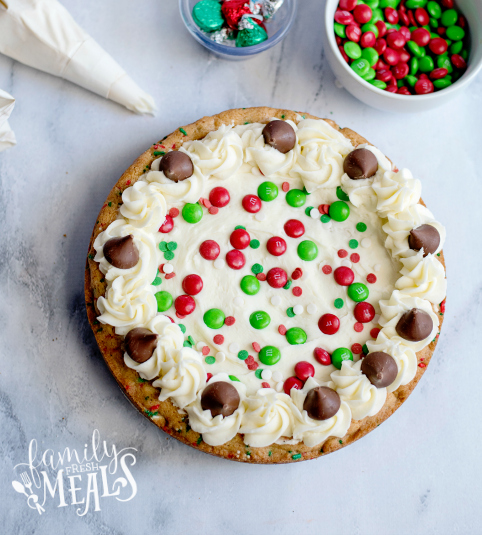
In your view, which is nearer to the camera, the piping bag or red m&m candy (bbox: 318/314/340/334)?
red m&m candy (bbox: 318/314/340/334)

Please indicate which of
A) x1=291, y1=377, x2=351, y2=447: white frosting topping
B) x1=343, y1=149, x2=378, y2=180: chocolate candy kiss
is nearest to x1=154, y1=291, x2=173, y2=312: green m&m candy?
x1=291, y1=377, x2=351, y2=447: white frosting topping

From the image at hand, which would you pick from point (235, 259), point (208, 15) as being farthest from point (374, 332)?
point (208, 15)

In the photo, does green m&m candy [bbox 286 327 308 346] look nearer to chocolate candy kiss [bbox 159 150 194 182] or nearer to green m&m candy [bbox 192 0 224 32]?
chocolate candy kiss [bbox 159 150 194 182]

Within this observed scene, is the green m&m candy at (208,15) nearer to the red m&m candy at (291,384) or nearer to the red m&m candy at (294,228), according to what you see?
the red m&m candy at (294,228)

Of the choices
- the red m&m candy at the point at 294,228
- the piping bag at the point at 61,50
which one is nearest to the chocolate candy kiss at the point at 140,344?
the red m&m candy at the point at 294,228

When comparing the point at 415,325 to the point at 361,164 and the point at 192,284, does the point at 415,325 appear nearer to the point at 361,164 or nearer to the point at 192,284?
the point at 361,164
